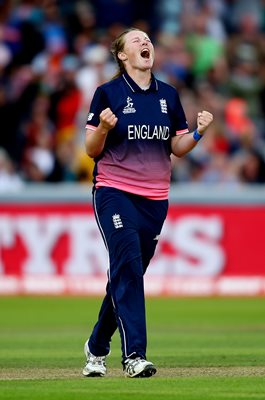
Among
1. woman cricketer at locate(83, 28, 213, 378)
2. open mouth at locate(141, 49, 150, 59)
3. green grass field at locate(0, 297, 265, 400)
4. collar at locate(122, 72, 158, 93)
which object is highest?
open mouth at locate(141, 49, 150, 59)

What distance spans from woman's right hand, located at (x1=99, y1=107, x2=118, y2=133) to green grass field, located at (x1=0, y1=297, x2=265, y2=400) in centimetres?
177

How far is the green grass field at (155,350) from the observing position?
333 inches

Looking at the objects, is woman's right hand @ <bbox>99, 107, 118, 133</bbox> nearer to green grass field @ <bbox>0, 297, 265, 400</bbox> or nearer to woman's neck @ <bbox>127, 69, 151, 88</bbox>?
woman's neck @ <bbox>127, 69, 151, 88</bbox>

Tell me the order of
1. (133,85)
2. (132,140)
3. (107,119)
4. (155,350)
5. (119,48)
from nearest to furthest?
1. (107,119)
2. (132,140)
3. (133,85)
4. (119,48)
5. (155,350)

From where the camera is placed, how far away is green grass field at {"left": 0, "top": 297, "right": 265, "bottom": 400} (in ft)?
27.8

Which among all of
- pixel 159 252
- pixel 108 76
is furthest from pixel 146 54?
pixel 108 76

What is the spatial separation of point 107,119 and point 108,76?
1305cm

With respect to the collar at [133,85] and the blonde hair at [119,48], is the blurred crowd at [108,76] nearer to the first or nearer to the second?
the blonde hair at [119,48]

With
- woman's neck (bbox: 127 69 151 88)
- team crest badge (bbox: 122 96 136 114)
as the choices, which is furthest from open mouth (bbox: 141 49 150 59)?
team crest badge (bbox: 122 96 136 114)

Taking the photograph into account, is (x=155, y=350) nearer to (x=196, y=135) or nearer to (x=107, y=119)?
(x=196, y=135)

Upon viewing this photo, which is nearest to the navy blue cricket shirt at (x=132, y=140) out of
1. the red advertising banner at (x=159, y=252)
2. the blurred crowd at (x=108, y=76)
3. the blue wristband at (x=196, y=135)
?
the blue wristband at (x=196, y=135)

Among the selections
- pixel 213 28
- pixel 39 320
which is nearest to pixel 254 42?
pixel 213 28

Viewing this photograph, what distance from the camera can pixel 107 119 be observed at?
359 inches

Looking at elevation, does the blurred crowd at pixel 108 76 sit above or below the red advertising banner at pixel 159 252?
above
